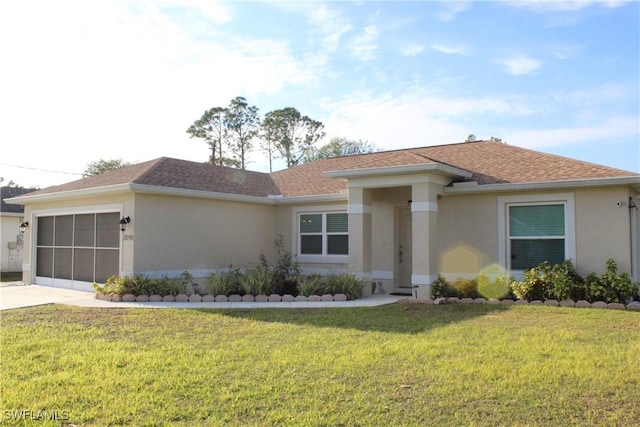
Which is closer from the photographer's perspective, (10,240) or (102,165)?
(10,240)

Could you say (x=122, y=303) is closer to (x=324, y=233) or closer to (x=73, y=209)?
(x=73, y=209)

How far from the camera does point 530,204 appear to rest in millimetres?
13086

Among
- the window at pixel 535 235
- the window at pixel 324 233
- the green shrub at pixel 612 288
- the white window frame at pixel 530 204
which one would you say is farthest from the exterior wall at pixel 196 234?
the green shrub at pixel 612 288

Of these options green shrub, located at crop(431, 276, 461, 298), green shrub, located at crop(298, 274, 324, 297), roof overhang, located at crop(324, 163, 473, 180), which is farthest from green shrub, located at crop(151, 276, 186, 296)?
green shrub, located at crop(431, 276, 461, 298)

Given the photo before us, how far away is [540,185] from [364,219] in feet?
14.3

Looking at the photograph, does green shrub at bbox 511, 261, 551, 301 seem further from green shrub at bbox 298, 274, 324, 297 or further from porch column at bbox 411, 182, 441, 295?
green shrub at bbox 298, 274, 324, 297

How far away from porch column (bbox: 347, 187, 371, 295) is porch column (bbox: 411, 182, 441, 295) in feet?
4.74

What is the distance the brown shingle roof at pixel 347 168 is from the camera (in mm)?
13117

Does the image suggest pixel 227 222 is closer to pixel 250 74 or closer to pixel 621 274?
pixel 250 74

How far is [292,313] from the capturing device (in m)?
10.8

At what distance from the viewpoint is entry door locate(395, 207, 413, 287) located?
595 inches

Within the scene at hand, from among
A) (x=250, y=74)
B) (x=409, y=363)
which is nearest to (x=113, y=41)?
(x=250, y=74)

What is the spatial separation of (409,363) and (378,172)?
7.30 meters

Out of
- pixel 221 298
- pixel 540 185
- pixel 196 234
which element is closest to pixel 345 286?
pixel 221 298
